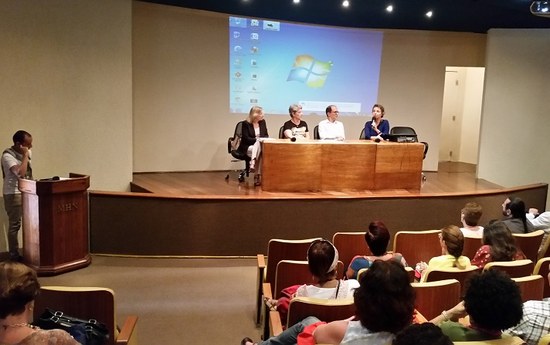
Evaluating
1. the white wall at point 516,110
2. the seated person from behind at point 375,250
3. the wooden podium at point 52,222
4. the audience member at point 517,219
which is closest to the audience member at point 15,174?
the wooden podium at point 52,222

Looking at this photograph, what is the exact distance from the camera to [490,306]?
1996mm

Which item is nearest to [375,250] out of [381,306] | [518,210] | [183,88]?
[381,306]

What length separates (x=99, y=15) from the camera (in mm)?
6695

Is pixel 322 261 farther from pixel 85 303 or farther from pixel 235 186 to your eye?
pixel 235 186

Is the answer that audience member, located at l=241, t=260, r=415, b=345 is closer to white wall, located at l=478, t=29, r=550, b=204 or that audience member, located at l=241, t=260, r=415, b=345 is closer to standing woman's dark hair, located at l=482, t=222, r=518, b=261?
standing woman's dark hair, located at l=482, t=222, r=518, b=261

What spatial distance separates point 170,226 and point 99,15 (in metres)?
3.16

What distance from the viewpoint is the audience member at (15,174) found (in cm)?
502

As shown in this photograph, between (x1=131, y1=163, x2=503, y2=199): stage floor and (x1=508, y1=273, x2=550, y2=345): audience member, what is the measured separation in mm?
3607

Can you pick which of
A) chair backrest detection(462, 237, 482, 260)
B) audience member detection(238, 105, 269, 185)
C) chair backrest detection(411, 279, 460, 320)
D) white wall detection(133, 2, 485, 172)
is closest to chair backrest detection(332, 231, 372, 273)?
chair backrest detection(462, 237, 482, 260)

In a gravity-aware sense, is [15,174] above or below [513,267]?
above

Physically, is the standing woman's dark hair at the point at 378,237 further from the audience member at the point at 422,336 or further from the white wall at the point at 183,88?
the white wall at the point at 183,88

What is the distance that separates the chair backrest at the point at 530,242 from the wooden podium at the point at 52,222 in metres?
4.03

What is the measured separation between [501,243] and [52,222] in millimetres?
3857

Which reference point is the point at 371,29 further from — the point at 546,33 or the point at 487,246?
the point at 487,246
